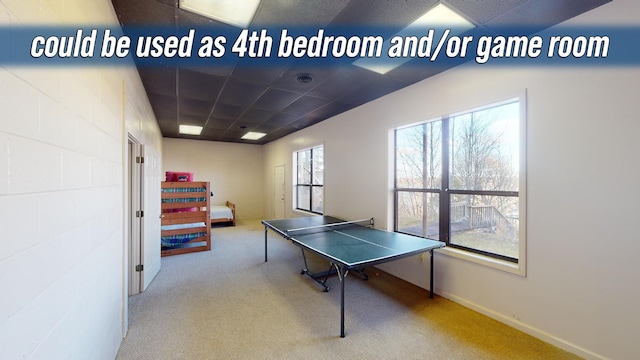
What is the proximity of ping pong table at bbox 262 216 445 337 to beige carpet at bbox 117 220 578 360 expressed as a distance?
0.25m

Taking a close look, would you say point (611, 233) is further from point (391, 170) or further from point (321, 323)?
point (321, 323)

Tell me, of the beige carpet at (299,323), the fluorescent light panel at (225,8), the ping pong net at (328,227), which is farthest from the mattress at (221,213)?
the fluorescent light panel at (225,8)

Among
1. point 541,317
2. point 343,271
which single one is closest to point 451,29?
point 343,271

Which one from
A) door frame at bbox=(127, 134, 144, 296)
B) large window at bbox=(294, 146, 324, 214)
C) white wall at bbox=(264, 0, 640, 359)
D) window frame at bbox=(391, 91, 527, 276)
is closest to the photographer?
white wall at bbox=(264, 0, 640, 359)

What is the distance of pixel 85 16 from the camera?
4.71 ft

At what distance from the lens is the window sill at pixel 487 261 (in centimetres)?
231

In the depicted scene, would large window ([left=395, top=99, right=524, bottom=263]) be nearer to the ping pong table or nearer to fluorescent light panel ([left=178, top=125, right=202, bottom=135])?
the ping pong table

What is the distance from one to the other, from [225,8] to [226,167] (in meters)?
6.85

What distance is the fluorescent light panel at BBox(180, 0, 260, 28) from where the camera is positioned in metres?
1.91

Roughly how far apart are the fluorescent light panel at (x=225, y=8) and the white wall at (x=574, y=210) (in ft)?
7.68

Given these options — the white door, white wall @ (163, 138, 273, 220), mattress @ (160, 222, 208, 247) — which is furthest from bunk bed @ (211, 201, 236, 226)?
mattress @ (160, 222, 208, 247)

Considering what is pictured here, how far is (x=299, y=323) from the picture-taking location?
2.46m

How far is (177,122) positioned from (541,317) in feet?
22.2

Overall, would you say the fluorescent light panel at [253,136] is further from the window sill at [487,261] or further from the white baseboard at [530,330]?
the white baseboard at [530,330]
